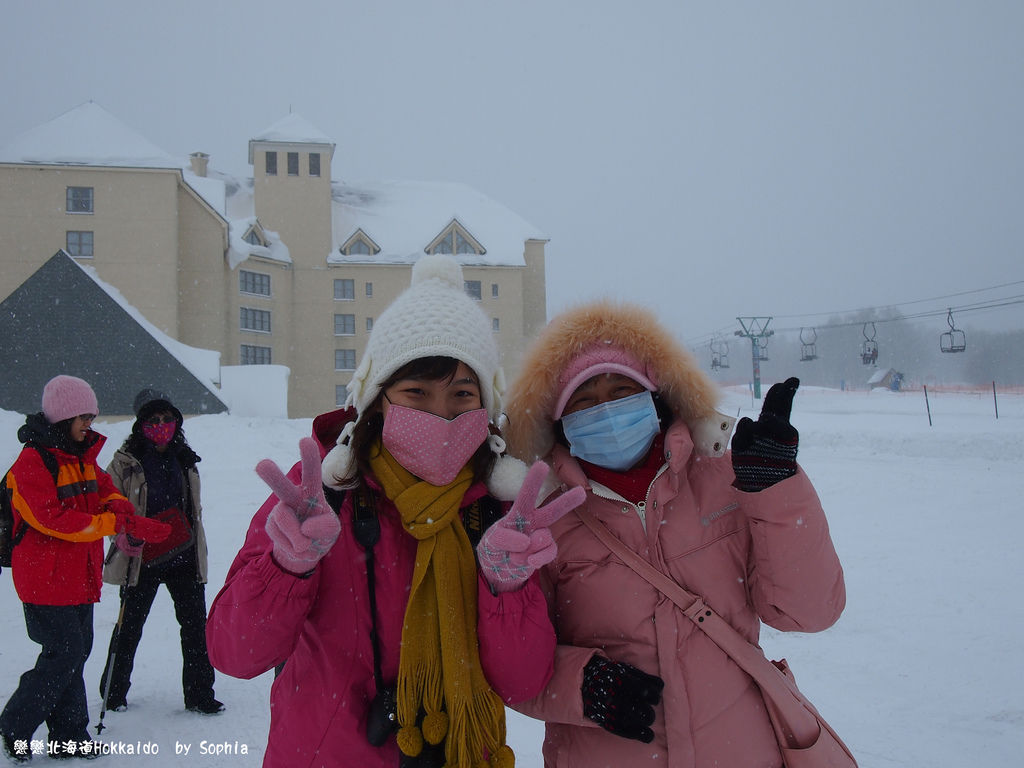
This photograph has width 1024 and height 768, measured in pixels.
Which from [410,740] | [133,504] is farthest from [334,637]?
[133,504]

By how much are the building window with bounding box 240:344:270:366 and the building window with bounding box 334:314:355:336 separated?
4.12 metres

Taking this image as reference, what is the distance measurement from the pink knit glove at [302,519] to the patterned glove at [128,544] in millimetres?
3074

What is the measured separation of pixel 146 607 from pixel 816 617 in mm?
4271

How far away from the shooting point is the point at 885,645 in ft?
16.4

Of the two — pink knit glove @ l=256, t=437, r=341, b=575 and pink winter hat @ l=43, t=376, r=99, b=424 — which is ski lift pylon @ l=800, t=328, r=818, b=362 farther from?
pink knit glove @ l=256, t=437, r=341, b=575

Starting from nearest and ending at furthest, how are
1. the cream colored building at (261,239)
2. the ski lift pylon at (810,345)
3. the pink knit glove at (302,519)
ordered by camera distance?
the pink knit glove at (302,519), the ski lift pylon at (810,345), the cream colored building at (261,239)

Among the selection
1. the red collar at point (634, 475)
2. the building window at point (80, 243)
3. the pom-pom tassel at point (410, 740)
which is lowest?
the pom-pom tassel at point (410, 740)

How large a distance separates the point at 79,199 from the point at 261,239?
334 inches

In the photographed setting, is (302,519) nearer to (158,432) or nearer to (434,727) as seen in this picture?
(434,727)

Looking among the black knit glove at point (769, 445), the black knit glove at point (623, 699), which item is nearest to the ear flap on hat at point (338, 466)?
the black knit glove at point (623, 699)

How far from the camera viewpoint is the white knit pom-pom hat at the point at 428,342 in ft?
6.66

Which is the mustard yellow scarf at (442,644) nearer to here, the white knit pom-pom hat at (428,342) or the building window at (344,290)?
the white knit pom-pom hat at (428,342)

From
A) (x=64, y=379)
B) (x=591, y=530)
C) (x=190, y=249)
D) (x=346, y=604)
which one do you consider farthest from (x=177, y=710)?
(x=190, y=249)

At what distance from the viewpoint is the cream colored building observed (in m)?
29.6
